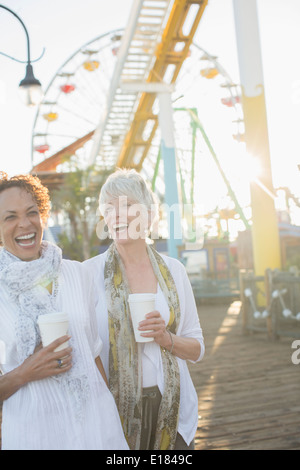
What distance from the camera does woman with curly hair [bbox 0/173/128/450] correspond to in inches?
54.9

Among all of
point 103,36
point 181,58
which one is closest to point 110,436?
point 181,58

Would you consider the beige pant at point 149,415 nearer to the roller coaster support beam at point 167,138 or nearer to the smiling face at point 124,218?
the smiling face at point 124,218

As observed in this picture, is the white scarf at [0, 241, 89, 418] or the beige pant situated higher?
the white scarf at [0, 241, 89, 418]

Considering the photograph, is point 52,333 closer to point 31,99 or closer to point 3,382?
point 3,382

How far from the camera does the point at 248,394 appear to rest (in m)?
4.52

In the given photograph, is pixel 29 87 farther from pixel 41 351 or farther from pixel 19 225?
pixel 41 351

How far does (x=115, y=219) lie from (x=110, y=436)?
76 centimetres

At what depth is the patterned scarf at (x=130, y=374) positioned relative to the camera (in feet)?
5.66

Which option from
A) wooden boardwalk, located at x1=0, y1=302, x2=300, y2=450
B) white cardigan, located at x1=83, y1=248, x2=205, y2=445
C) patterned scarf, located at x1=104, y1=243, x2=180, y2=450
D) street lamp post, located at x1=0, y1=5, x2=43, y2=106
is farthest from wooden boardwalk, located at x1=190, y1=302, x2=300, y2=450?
street lamp post, located at x1=0, y1=5, x2=43, y2=106

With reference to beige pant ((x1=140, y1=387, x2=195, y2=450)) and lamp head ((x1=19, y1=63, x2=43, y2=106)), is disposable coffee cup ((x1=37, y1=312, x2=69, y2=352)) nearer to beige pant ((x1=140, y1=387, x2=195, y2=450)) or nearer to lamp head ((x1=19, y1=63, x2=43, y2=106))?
beige pant ((x1=140, y1=387, x2=195, y2=450))

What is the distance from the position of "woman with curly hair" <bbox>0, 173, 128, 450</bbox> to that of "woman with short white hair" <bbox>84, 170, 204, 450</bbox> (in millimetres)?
182

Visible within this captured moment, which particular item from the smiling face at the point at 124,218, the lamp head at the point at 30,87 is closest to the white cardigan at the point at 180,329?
the smiling face at the point at 124,218

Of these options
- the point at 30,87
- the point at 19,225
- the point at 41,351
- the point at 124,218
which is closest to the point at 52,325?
the point at 41,351
